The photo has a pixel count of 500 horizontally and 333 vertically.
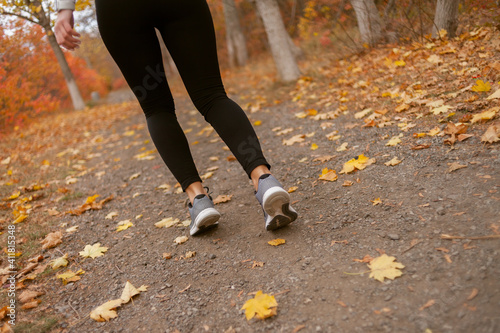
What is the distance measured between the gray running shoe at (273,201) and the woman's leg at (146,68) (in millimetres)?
408

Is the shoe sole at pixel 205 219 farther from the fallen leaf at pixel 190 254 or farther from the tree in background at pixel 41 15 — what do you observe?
the tree in background at pixel 41 15

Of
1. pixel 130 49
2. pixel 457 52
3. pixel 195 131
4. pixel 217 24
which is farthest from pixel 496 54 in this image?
pixel 217 24

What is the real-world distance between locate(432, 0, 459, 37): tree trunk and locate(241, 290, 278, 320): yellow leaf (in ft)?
13.5

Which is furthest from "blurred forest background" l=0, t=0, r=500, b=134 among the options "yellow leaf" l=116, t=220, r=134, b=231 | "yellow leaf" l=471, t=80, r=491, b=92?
"yellow leaf" l=116, t=220, r=134, b=231

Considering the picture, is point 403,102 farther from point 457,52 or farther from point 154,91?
point 154,91

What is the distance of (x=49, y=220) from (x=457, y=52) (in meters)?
4.10

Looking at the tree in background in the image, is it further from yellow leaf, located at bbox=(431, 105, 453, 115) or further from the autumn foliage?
yellow leaf, located at bbox=(431, 105, 453, 115)

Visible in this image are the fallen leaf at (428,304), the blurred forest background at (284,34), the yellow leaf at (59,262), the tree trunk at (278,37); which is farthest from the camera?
the tree trunk at (278,37)

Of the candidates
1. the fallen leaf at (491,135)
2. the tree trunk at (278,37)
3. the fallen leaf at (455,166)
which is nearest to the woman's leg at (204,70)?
the fallen leaf at (455,166)

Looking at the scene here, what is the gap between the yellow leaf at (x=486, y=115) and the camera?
2159mm

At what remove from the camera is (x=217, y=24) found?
1559 cm

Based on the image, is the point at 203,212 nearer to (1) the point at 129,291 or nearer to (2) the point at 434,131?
(1) the point at 129,291

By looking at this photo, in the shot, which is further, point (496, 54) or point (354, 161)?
point (496, 54)

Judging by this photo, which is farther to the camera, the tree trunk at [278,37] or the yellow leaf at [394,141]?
the tree trunk at [278,37]
